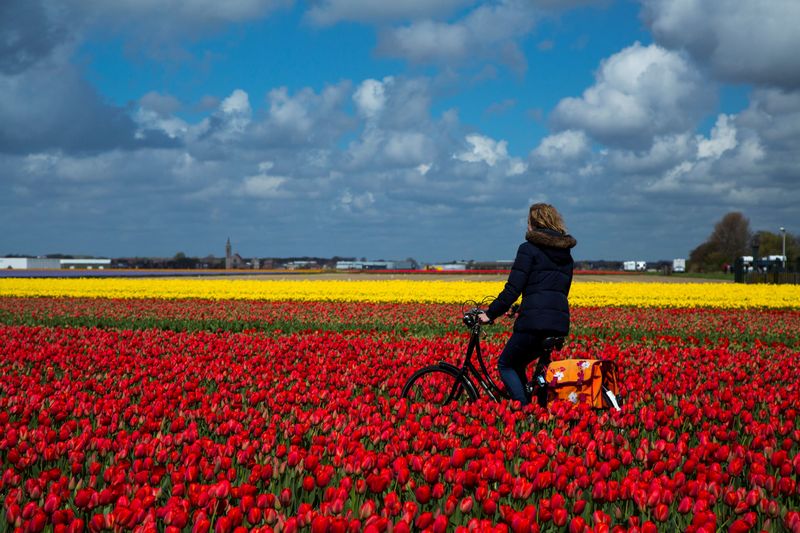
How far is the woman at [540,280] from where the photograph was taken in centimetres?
621

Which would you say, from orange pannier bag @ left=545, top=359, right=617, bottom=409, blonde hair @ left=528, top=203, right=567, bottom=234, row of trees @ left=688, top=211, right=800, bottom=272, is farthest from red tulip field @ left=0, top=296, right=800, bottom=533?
row of trees @ left=688, top=211, right=800, bottom=272

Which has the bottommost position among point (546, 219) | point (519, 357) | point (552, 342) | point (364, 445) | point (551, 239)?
point (364, 445)

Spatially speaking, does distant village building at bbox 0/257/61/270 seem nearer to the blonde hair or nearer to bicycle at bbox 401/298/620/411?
bicycle at bbox 401/298/620/411

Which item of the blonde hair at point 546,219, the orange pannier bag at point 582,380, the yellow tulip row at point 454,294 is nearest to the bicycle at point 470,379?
the orange pannier bag at point 582,380

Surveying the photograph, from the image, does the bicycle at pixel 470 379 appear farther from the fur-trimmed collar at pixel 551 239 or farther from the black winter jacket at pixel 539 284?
the fur-trimmed collar at pixel 551 239

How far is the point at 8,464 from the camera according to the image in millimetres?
5297

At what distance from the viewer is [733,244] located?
334 ft

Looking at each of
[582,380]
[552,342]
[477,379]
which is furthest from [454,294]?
[552,342]

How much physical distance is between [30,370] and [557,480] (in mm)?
7951

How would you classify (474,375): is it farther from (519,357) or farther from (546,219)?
(546,219)

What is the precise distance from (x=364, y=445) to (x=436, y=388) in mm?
2309

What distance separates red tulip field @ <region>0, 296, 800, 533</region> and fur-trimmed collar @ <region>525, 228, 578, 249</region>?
4.88ft

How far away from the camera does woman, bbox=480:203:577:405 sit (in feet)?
20.4

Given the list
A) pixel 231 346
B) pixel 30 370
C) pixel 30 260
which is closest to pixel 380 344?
pixel 231 346
